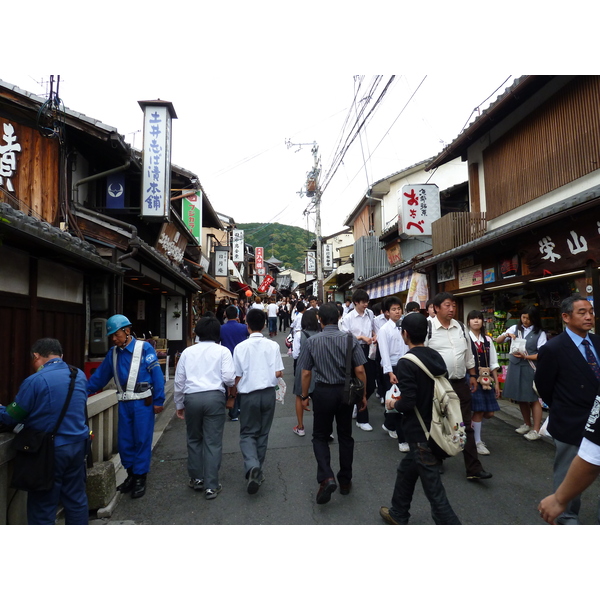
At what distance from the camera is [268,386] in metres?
4.86

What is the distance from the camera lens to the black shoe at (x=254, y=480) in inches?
176

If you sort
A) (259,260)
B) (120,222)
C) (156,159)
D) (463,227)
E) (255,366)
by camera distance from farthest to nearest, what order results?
(259,260) < (463,227) < (156,159) < (120,222) < (255,366)

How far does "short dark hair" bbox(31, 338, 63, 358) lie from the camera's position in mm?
3520

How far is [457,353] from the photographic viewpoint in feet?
15.1

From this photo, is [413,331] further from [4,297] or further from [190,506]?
[4,297]

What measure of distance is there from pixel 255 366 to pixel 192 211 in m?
12.3

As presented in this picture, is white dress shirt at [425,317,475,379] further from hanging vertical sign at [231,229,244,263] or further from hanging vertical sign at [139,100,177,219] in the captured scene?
hanging vertical sign at [231,229,244,263]

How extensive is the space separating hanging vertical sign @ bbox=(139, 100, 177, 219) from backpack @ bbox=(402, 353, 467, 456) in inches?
325

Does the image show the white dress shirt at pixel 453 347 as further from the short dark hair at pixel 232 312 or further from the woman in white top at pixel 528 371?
the short dark hair at pixel 232 312

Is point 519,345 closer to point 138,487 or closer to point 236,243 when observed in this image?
point 138,487

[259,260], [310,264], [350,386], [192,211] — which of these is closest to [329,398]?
[350,386]

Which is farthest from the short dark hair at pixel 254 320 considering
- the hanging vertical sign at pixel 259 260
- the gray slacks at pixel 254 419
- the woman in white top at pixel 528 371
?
the hanging vertical sign at pixel 259 260

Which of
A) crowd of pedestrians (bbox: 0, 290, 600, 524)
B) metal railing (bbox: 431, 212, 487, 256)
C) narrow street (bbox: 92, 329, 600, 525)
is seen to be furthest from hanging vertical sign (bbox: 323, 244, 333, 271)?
narrow street (bbox: 92, 329, 600, 525)

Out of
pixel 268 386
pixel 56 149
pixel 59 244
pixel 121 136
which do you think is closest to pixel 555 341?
pixel 268 386
